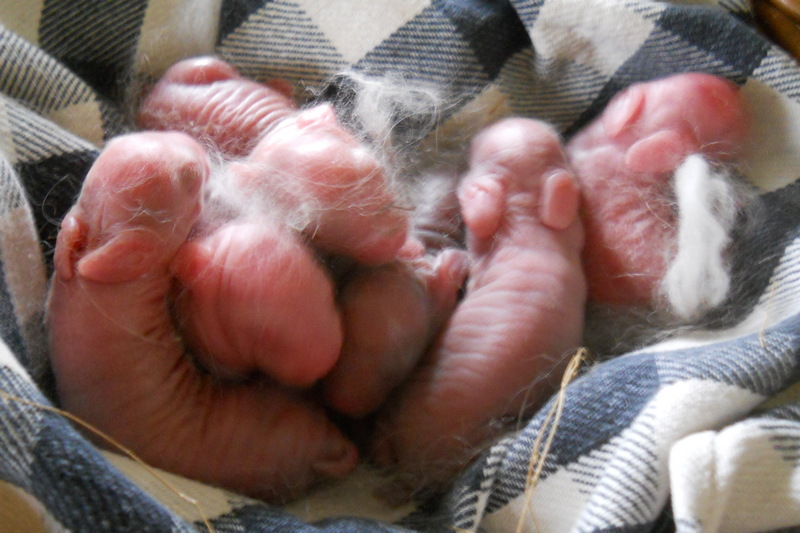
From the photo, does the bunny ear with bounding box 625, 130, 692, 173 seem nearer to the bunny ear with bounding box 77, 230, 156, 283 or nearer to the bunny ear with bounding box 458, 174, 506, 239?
the bunny ear with bounding box 458, 174, 506, 239

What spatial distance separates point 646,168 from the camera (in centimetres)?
90

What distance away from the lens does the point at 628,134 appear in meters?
0.92

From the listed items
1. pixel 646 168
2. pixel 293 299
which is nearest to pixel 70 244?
pixel 293 299

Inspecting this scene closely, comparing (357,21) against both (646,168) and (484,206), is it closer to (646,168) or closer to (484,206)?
(484,206)

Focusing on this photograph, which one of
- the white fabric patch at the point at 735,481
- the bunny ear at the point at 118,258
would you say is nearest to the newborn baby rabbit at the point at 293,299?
the bunny ear at the point at 118,258

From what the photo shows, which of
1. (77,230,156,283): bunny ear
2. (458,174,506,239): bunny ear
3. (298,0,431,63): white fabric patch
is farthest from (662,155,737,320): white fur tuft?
(77,230,156,283): bunny ear

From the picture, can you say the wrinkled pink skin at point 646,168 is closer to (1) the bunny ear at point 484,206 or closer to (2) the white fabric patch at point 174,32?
(1) the bunny ear at point 484,206

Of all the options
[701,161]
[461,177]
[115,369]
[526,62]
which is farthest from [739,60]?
[115,369]

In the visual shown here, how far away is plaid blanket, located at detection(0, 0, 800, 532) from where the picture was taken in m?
0.56

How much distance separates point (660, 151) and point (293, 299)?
535 millimetres

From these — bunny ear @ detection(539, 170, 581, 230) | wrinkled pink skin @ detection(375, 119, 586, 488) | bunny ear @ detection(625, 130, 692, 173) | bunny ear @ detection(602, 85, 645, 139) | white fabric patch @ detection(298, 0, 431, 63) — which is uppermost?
white fabric patch @ detection(298, 0, 431, 63)

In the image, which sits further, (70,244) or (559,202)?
(559,202)

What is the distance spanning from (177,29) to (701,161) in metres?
0.76

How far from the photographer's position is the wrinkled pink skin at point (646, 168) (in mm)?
877
